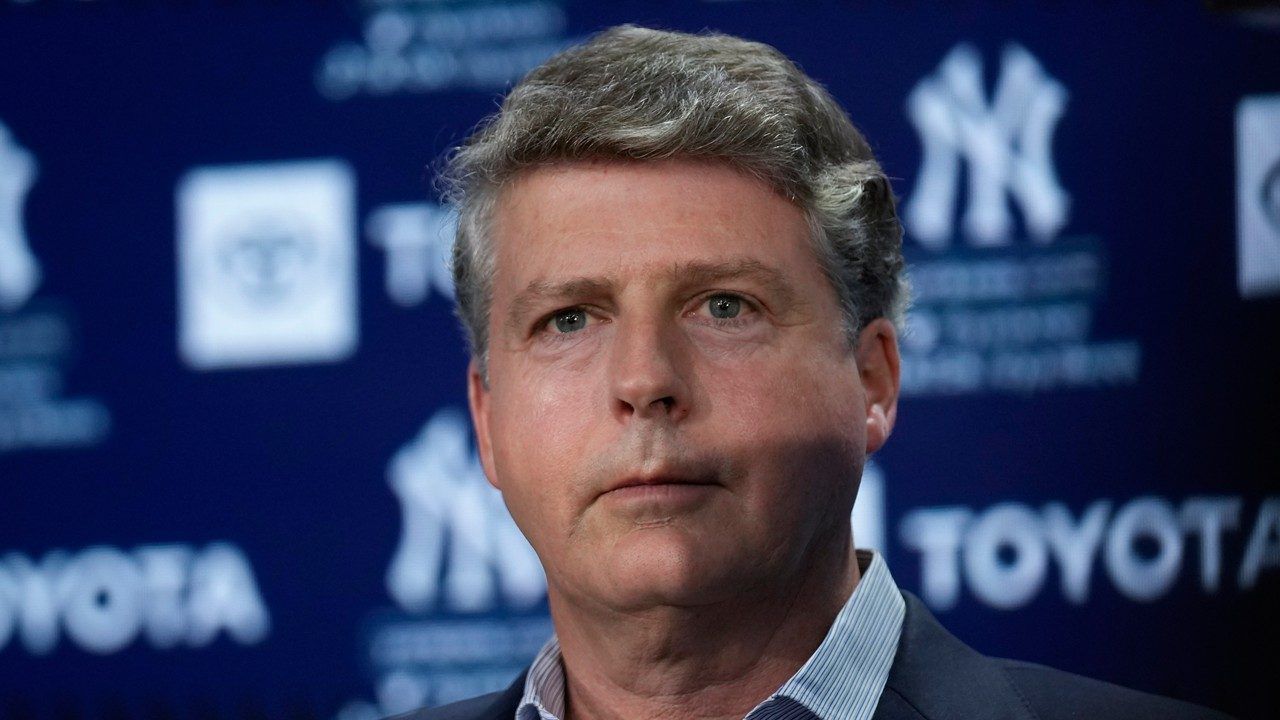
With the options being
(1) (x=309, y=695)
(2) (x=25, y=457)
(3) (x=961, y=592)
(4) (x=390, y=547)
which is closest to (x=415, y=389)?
(4) (x=390, y=547)

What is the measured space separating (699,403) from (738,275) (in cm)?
15

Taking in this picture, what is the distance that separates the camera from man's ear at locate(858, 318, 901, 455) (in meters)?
1.63

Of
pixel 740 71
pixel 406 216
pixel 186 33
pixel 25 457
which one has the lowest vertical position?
pixel 25 457

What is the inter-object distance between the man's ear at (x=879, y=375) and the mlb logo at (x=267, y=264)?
1215 millimetres

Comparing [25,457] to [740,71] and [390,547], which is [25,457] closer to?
[390,547]

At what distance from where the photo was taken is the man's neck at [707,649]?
146 centimetres

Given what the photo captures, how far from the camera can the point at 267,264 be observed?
2.63 m

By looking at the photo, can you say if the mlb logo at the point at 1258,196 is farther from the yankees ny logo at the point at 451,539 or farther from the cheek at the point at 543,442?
the cheek at the point at 543,442

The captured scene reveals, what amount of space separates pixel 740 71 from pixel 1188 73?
1.22 metres

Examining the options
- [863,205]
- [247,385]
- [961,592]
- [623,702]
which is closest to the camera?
[623,702]

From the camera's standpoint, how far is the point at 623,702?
153 cm

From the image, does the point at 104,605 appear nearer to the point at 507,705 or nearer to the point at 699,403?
the point at 507,705

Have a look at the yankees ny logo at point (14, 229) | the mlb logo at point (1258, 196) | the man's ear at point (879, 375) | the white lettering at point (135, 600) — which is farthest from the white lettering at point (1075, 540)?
the yankees ny logo at point (14, 229)

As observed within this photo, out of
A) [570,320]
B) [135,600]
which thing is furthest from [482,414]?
[135,600]
